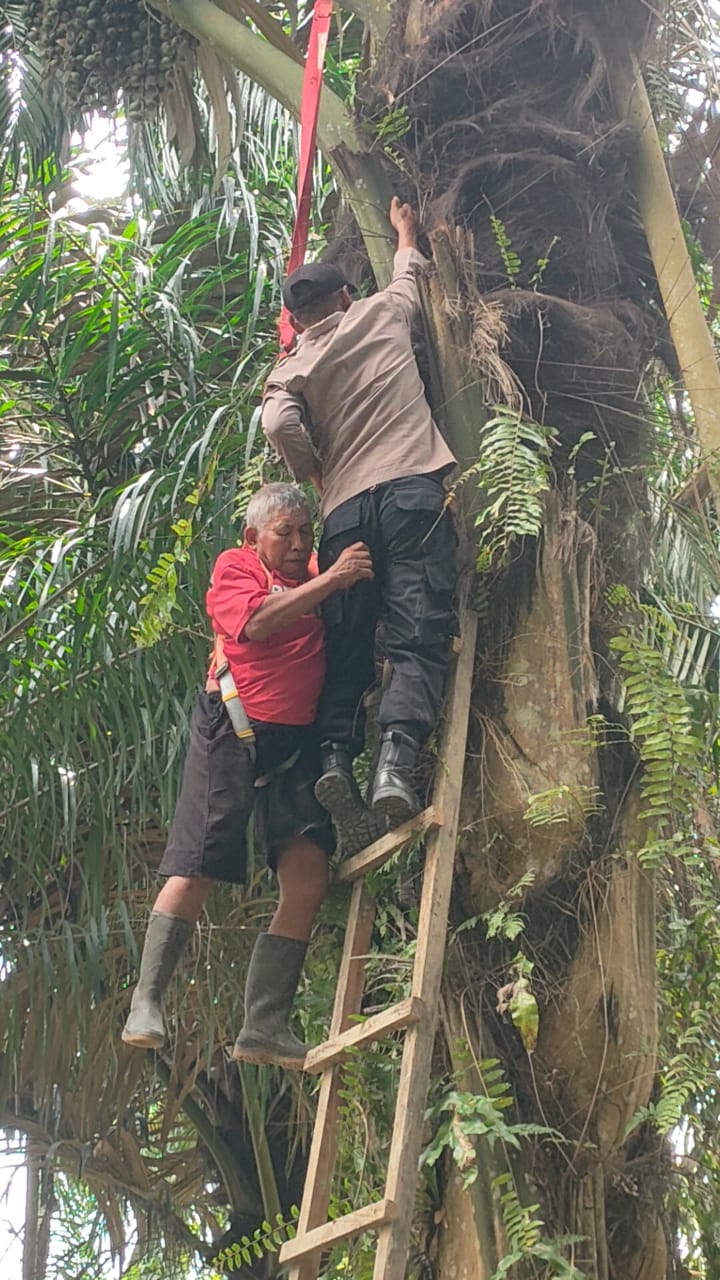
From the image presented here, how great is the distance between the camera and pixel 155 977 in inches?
136

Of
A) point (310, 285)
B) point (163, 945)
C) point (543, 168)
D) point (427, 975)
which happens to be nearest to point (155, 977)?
point (163, 945)

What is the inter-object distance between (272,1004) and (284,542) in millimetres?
1137

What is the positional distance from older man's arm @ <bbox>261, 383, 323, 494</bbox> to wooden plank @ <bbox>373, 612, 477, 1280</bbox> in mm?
A: 620

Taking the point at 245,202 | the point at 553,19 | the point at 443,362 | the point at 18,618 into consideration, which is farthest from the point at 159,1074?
the point at 553,19

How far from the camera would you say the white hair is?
3807 millimetres

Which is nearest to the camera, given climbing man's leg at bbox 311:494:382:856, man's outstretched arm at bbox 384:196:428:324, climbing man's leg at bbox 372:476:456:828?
climbing man's leg at bbox 372:476:456:828

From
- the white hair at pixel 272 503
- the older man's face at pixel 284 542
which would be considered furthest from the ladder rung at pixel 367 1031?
the white hair at pixel 272 503

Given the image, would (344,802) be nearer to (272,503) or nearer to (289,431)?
(272,503)

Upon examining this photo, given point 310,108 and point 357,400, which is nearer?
point 357,400

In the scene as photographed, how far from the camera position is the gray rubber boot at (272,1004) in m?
3.46

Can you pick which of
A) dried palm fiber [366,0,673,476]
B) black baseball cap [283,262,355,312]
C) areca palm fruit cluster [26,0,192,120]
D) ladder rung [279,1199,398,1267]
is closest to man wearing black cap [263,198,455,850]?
black baseball cap [283,262,355,312]

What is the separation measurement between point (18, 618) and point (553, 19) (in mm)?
2451

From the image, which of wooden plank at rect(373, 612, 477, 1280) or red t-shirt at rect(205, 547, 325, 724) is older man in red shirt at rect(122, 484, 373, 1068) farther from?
wooden plank at rect(373, 612, 477, 1280)

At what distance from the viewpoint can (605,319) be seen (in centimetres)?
397
